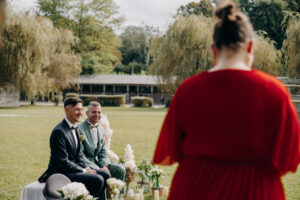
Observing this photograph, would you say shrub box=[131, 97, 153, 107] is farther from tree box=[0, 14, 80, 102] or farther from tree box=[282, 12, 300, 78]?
tree box=[282, 12, 300, 78]

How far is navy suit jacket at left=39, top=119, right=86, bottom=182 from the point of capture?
461cm

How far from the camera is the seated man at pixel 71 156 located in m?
4.62

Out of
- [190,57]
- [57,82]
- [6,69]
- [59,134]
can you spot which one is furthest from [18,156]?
[57,82]

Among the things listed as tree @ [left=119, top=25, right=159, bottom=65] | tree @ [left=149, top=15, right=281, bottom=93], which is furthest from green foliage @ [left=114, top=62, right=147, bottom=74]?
tree @ [left=149, top=15, right=281, bottom=93]

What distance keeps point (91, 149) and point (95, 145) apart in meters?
0.18

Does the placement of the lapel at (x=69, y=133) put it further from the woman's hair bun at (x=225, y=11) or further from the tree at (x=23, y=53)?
the tree at (x=23, y=53)

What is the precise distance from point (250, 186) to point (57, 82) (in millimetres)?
39596

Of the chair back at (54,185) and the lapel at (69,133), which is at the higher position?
the lapel at (69,133)

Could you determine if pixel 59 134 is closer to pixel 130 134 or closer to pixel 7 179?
pixel 7 179

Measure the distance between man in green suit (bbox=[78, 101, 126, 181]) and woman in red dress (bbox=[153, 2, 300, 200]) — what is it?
11.7 feet

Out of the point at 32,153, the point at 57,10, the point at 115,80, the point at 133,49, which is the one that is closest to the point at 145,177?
the point at 32,153

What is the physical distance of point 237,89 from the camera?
6.26 feet

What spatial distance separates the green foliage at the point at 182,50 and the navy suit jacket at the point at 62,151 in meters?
27.0

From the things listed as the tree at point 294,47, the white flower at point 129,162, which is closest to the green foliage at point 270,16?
the tree at point 294,47
